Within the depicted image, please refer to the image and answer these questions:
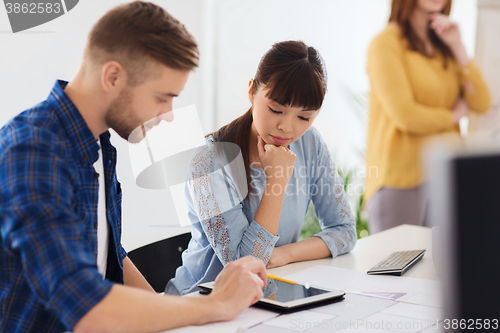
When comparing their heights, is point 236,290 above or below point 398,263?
above

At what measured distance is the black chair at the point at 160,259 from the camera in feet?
4.20

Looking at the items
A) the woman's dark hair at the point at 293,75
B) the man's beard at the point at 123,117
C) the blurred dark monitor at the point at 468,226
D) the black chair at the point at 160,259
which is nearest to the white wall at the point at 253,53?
the black chair at the point at 160,259

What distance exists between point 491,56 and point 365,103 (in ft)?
2.63

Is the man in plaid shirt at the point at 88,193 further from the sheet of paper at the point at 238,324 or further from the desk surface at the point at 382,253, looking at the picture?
the desk surface at the point at 382,253

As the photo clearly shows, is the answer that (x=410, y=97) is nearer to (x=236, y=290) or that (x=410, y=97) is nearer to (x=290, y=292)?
(x=290, y=292)

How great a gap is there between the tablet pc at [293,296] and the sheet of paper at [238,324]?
2 centimetres

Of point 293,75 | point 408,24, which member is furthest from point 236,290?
point 408,24

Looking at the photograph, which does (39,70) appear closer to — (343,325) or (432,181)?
(343,325)

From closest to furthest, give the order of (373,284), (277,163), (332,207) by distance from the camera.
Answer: (373,284) < (277,163) < (332,207)

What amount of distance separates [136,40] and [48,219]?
1.29ft

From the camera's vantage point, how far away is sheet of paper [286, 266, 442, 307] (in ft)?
3.24

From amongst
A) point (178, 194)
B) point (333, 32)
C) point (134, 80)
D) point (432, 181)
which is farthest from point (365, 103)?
point (432, 181)

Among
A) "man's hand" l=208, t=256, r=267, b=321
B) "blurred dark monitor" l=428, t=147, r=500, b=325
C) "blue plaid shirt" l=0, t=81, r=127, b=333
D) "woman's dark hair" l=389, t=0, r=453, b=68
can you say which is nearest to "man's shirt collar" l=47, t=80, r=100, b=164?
"blue plaid shirt" l=0, t=81, r=127, b=333

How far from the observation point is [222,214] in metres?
1.26
